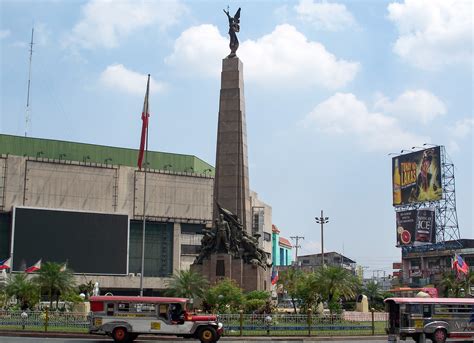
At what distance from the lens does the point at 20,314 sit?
32094mm

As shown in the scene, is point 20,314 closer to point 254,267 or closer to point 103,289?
point 254,267

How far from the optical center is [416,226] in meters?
98.4

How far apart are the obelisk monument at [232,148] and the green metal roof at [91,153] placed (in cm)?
4988

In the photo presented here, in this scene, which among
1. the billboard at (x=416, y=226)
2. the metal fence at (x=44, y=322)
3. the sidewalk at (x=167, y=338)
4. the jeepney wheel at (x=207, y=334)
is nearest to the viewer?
the jeepney wheel at (x=207, y=334)

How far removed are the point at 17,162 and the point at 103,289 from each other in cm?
2054

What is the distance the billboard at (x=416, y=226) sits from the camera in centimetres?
9694

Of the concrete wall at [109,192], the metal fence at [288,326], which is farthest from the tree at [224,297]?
the concrete wall at [109,192]

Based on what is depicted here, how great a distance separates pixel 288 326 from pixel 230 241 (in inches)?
545

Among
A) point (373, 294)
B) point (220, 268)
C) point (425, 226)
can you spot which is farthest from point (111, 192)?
point (220, 268)

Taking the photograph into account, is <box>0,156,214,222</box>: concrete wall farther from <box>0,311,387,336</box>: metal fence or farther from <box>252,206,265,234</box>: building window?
<box>0,311,387,336</box>: metal fence

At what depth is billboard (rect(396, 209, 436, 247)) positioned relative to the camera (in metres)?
96.9

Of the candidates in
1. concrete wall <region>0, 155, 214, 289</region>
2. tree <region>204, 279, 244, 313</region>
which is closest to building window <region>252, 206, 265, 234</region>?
concrete wall <region>0, 155, 214, 289</region>

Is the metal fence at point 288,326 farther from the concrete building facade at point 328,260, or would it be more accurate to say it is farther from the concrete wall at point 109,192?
the concrete building facade at point 328,260

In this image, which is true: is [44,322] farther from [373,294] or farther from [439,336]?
[373,294]
